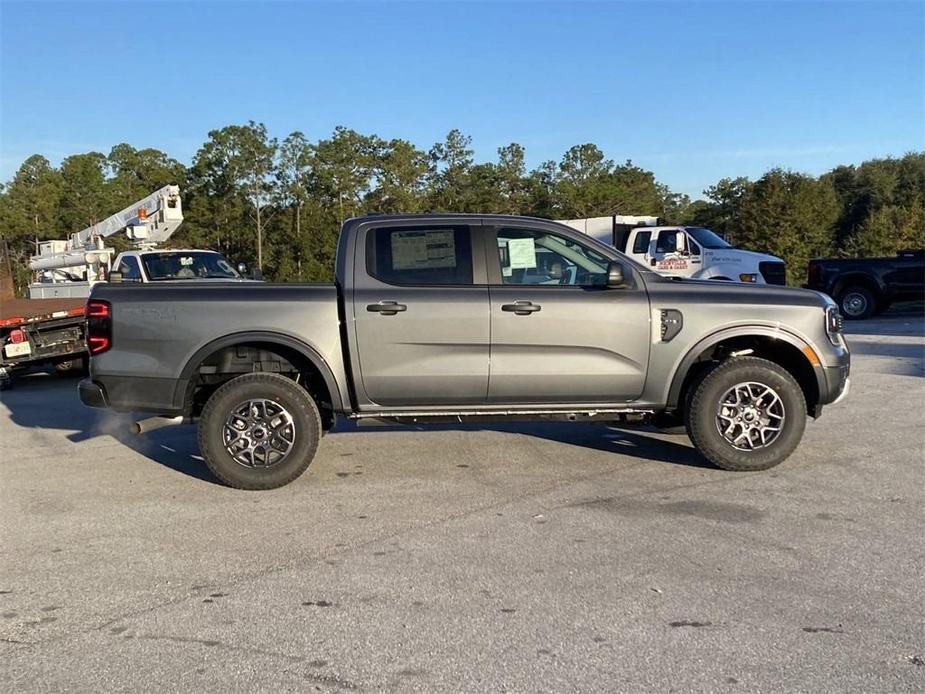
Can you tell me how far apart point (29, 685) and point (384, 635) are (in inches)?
56.7

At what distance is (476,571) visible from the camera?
4219mm

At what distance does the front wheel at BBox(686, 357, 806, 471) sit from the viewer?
593 centimetres

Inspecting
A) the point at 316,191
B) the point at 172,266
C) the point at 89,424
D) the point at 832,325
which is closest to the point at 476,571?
the point at 832,325

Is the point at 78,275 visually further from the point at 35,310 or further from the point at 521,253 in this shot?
the point at 521,253

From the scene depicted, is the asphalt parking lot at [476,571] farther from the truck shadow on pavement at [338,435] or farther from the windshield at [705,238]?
the windshield at [705,238]

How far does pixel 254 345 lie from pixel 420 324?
50.2 inches

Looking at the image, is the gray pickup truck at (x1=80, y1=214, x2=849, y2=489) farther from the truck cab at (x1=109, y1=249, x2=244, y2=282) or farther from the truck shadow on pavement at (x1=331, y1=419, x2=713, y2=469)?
the truck cab at (x1=109, y1=249, x2=244, y2=282)

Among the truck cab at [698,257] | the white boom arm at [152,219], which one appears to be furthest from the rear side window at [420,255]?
the white boom arm at [152,219]

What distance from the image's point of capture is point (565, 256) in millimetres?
6047

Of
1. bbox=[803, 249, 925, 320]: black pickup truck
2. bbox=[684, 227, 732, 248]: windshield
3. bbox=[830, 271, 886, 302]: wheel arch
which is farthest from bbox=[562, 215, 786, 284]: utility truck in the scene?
bbox=[830, 271, 886, 302]: wheel arch

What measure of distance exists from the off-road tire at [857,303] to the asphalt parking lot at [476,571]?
494 inches

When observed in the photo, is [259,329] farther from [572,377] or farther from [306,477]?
[572,377]

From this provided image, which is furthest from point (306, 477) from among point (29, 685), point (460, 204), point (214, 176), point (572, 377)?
point (214, 176)

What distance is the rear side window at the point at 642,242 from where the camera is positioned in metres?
20.7
